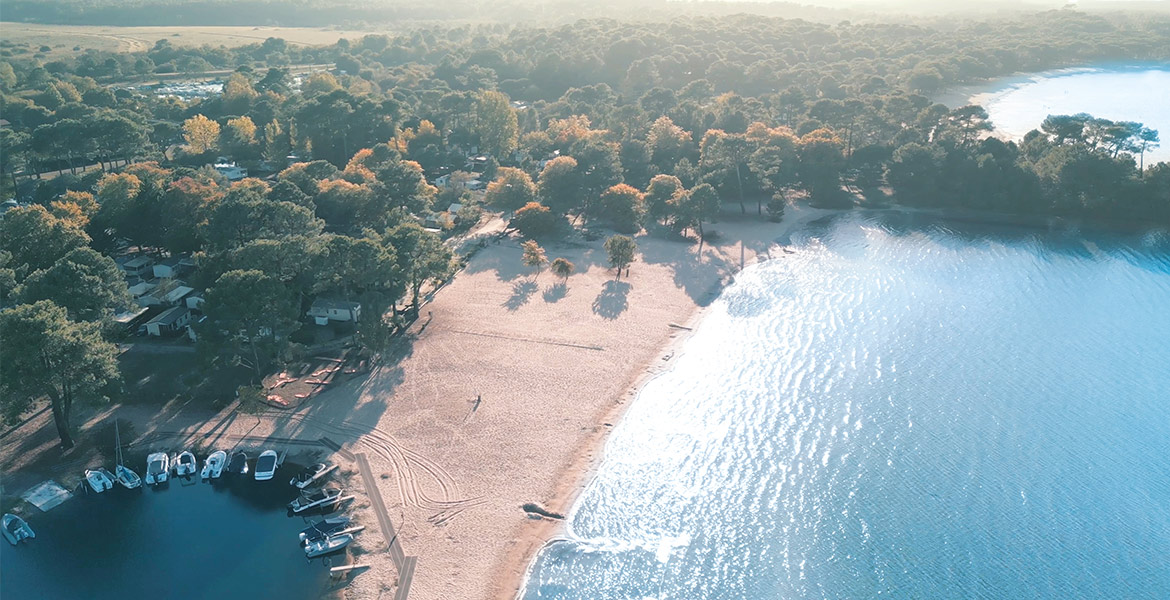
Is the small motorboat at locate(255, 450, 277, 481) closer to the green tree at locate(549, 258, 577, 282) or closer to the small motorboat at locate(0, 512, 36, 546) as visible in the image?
the small motorboat at locate(0, 512, 36, 546)

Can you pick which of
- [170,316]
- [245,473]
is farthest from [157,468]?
[170,316]

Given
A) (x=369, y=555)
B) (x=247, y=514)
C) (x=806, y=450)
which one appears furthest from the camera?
(x=806, y=450)

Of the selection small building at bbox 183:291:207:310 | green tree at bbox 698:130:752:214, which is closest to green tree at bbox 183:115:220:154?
small building at bbox 183:291:207:310

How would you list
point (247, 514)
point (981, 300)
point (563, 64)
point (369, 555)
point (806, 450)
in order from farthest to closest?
1. point (563, 64)
2. point (981, 300)
3. point (806, 450)
4. point (247, 514)
5. point (369, 555)

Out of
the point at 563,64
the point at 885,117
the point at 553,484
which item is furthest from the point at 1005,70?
the point at 553,484

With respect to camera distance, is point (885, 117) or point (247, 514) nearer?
point (247, 514)

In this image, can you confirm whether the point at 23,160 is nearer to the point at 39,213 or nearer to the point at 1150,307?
the point at 39,213

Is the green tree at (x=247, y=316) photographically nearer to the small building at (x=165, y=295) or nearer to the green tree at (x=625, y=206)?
the small building at (x=165, y=295)
